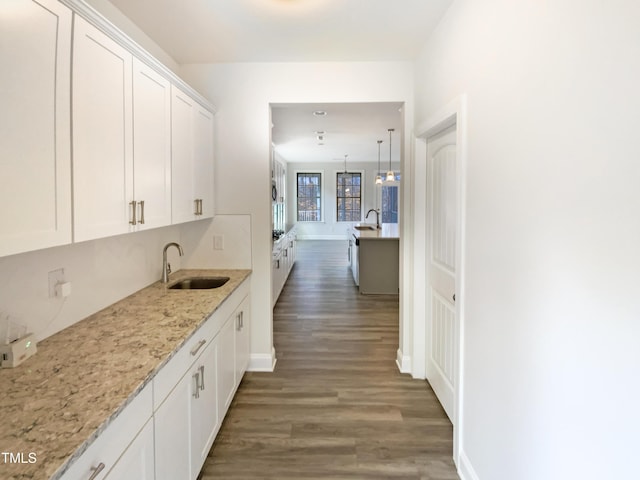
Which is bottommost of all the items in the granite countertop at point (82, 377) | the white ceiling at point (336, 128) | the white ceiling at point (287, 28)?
the granite countertop at point (82, 377)

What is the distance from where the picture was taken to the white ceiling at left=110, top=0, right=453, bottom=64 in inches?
89.0

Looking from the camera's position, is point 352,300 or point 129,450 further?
point 352,300

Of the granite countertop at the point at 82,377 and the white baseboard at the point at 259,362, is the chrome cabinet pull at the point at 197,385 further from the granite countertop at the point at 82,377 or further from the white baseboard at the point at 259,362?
the white baseboard at the point at 259,362

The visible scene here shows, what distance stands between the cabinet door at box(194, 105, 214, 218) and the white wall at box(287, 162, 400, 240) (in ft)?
31.4

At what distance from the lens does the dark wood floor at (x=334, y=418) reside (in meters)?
2.18

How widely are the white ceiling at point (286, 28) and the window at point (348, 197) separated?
9.79 metres

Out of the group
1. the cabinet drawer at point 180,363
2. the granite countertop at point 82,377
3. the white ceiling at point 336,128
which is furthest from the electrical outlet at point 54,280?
the white ceiling at point 336,128

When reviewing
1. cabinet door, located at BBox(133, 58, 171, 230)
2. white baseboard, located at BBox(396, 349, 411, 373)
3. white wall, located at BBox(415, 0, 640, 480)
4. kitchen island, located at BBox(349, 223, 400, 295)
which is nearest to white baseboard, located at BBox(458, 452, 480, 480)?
white wall, located at BBox(415, 0, 640, 480)

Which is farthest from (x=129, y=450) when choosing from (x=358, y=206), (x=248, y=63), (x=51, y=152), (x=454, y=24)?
(x=358, y=206)

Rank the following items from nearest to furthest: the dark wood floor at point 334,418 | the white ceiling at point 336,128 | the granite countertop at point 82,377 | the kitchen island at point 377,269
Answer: the granite countertop at point 82,377 < the dark wood floor at point 334,418 < the white ceiling at point 336,128 < the kitchen island at point 377,269

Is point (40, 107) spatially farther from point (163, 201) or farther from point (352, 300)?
point (352, 300)

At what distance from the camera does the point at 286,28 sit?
8.42ft

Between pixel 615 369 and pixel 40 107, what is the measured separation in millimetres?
1950

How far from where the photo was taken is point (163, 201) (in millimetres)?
2293
